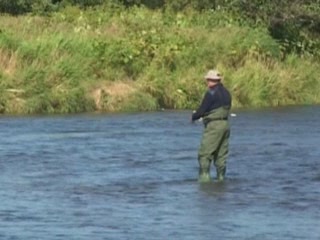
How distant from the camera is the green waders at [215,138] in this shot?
19516 mm

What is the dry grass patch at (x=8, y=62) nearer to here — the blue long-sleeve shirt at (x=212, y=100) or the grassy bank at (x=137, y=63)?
the grassy bank at (x=137, y=63)

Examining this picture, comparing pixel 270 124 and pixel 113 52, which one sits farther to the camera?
pixel 113 52

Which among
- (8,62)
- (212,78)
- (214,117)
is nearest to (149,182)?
(214,117)

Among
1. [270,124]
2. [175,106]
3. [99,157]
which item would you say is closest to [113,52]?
[175,106]

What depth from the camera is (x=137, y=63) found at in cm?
3559

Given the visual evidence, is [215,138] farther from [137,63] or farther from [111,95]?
[137,63]

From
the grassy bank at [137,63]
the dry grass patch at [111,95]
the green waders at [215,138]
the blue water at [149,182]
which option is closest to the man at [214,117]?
the green waders at [215,138]

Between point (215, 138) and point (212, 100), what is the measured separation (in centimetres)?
54

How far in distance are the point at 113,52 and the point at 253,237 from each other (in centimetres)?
2043

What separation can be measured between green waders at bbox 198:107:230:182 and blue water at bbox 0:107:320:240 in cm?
39

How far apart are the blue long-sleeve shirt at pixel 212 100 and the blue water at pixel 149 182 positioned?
107 centimetres

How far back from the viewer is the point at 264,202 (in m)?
18.4

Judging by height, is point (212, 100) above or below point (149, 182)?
above

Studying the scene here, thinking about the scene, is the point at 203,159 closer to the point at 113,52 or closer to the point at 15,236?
the point at 15,236
